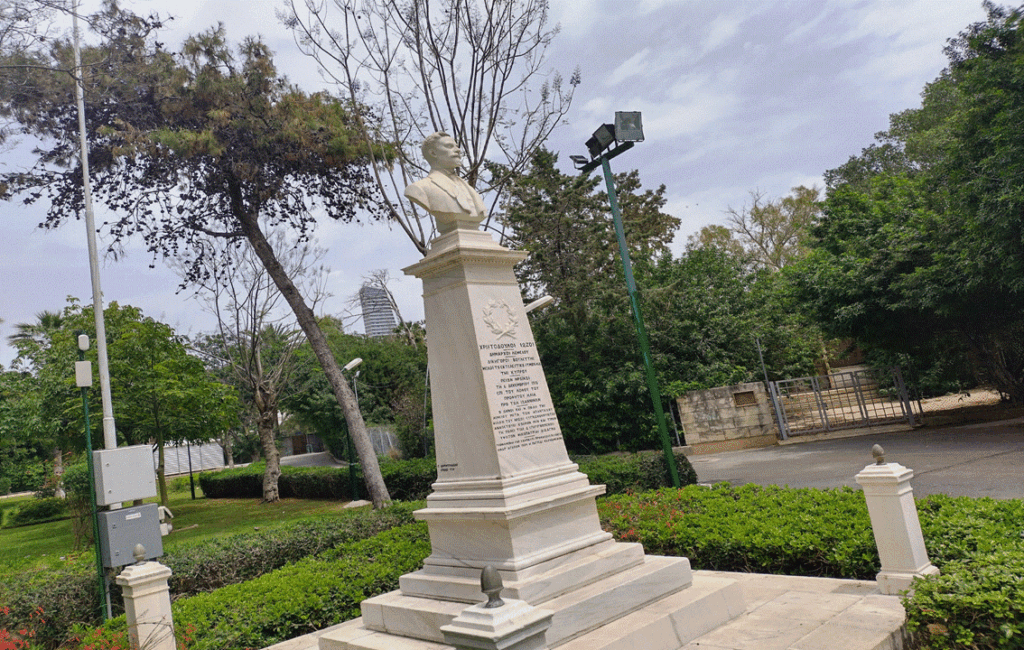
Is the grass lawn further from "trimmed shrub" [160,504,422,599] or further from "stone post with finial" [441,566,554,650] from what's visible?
"stone post with finial" [441,566,554,650]

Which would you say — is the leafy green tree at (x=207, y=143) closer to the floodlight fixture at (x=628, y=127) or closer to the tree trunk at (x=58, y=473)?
the floodlight fixture at (x=628, y=127)

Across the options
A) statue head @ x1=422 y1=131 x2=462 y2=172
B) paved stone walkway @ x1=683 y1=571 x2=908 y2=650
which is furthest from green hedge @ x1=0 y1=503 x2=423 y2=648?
paved stone walkway @ x1=683 y1=571 x2=908 y2=650

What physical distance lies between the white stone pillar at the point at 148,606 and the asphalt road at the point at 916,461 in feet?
31.7

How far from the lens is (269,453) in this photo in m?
22.2

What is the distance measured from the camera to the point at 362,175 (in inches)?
704

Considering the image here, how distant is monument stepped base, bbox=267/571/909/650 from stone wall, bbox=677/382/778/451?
1456cm

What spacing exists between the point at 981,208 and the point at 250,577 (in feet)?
46.0

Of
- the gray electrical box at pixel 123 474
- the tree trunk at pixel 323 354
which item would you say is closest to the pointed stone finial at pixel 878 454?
the gray electrical box at pixel 123 474

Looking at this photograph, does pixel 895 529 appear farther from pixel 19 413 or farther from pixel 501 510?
pixel 19 413

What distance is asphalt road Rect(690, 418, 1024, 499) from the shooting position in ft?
32.8

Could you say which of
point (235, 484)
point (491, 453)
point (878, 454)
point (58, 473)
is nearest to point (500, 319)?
point (491, 453)

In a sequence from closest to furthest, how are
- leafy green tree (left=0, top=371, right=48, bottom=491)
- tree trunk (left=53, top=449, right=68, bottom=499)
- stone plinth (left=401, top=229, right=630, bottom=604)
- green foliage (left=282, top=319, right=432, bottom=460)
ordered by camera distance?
1. stone plinth (left=401, top=229, right=630, bottom=604)
2. leafy green tree (left=0, top=371, right=48, bottom=491)
3. tree trunk (left=53, top=449, right=68, bottom=499)
4. green foliage (left=282, top=319, right=432, bottom=460)

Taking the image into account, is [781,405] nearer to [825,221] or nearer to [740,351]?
[740,351]

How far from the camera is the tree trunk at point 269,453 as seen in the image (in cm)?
2203
